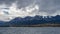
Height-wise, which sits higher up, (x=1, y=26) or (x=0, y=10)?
(x=0, y=10)

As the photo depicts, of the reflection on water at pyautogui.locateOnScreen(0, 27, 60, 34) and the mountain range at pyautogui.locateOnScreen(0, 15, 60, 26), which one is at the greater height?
the mountain range at pyautogui.locateOnScreen(0, 15, 60, 26)

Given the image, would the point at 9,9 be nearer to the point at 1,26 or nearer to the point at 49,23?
the point at 1,26

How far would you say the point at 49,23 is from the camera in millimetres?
9984

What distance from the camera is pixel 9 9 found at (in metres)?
9.76

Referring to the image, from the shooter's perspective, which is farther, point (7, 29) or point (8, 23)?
point (7, 29)

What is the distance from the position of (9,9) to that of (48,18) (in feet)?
6.33

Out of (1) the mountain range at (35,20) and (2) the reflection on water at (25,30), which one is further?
(2) the reflection on water at (25,30)

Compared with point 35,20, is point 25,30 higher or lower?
lower

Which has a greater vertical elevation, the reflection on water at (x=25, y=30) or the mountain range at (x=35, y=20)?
the mountain range at (x=35, y=20)

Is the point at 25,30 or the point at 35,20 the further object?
the point at 25,30

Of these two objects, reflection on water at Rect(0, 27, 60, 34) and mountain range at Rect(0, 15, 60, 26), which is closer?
mountain range at Rect(0, 15, 60, 26)

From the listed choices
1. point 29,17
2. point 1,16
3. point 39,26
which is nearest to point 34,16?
point 29,17

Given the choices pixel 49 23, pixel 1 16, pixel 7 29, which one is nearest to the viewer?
pixel 1 16

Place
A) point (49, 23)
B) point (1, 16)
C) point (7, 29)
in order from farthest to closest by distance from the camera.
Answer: point (7, 29) < point (49, 23) < point (1, 16)
